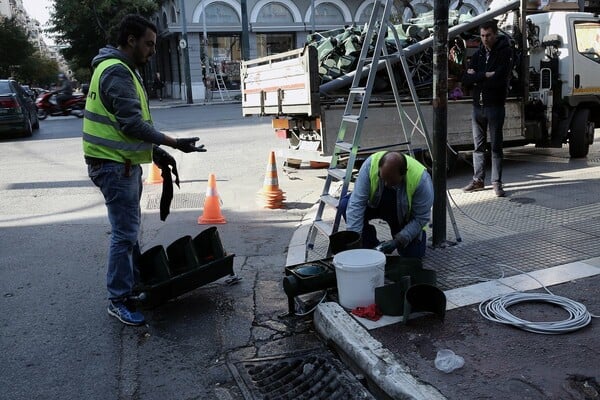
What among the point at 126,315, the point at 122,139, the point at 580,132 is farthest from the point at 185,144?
the point at 580,132

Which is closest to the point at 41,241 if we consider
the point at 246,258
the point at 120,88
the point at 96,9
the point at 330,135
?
the point at 246,258

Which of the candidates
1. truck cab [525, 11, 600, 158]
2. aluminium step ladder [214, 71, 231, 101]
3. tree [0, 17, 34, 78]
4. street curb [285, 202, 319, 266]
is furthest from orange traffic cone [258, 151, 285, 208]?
tree [0, 17, 34, 78]

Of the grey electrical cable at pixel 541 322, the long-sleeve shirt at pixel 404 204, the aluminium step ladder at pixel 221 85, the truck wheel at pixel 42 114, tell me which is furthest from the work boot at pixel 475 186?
the aluminium step ladder at pixel 221 85

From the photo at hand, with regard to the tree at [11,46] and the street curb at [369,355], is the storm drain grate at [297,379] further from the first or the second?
the tree at [11,46]

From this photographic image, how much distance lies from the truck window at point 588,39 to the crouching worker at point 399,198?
6037 millimetres

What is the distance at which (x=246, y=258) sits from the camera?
17.6ft

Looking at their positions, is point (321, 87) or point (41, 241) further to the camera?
point (321, 87)

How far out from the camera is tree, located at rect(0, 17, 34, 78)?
145ft

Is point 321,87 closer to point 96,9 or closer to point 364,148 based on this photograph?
point 364,148

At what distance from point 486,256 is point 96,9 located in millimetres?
35663

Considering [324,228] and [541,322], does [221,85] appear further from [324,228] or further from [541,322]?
[541,322]

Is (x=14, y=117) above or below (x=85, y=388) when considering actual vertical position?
above

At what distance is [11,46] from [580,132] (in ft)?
152

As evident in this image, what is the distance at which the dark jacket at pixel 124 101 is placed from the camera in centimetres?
357
